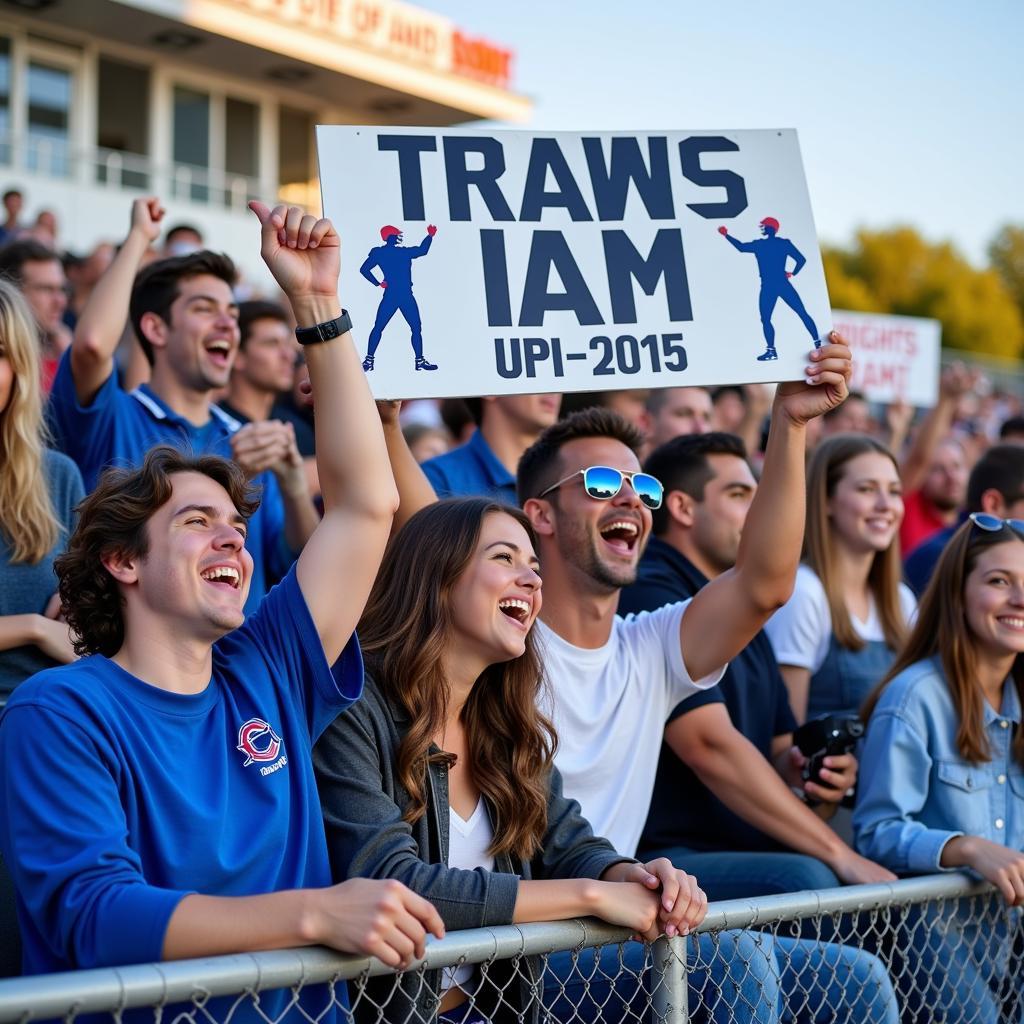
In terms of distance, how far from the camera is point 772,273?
13.3 feet

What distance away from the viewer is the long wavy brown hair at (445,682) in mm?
3326

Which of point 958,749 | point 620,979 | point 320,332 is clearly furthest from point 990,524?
point 320,332

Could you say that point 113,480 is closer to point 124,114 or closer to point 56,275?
point 56,275

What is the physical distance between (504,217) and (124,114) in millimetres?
21339

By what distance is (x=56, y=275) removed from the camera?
7227mm

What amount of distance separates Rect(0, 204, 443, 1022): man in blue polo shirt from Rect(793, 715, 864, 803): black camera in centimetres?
189

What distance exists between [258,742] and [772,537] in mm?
1719

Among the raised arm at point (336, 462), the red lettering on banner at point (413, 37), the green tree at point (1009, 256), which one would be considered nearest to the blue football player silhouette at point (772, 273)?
the raised arm at point (336, 462)

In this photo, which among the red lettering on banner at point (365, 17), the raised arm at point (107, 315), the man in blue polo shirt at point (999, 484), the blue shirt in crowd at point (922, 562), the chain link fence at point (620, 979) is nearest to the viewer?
the chain link fence at point (620, 979)

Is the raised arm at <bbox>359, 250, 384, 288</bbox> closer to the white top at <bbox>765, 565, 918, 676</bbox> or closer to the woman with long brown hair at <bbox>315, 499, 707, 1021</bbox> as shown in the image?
the woman with long brown hair at <bbox>315, 499, 707, 1021</bbox>

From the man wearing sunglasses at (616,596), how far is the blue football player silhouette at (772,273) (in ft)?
0.38

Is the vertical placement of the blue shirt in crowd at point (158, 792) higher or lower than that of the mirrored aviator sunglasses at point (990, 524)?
lower

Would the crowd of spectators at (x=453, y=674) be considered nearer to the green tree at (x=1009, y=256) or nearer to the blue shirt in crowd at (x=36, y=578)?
the blue shirt in crowd at (x=36, y=578)

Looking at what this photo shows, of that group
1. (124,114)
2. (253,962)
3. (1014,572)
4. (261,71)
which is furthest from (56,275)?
(261,71)
